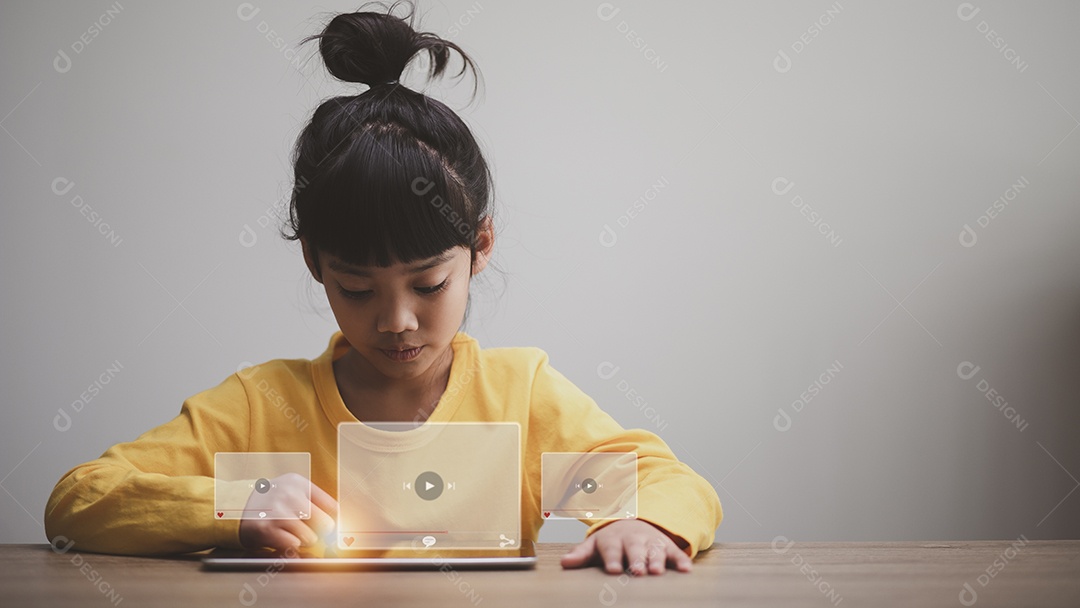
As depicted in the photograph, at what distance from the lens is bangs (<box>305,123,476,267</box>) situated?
0.94m

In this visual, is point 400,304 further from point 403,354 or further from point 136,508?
point 136,508

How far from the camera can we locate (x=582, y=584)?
0.69 m

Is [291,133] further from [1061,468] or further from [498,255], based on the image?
[1061,468]

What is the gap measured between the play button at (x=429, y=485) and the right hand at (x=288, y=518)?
27cm

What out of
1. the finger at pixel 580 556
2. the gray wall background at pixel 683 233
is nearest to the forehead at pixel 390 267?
the finger at pixel 580 556

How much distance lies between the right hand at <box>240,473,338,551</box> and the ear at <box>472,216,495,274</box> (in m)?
0.37

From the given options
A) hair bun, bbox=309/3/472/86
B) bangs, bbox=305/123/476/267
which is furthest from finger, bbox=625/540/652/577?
hair bun, bbox=309/3/472/86

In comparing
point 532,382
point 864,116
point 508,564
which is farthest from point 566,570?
point 864,116

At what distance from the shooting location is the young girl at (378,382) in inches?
32.7

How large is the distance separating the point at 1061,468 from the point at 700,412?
72 cm

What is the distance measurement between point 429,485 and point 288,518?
34 cm

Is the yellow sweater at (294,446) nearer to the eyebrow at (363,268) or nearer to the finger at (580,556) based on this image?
the finger at (580,556)

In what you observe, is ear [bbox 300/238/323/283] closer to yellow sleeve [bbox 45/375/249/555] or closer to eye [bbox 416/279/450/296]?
eye [bbox 416/279/450/296]

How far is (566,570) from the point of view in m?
0.75
